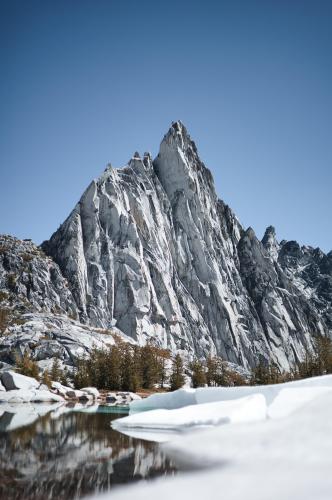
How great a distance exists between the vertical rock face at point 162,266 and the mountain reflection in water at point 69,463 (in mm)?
116463

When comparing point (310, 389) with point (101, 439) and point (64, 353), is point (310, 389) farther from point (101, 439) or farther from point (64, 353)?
point (64, 353)

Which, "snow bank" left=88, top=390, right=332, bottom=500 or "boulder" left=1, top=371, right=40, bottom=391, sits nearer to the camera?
"snow bank" left=88, top=390, right=332, bottom=500

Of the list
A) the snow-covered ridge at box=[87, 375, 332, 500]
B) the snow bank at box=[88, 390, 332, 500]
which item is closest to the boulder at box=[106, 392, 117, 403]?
the snow-covered ridge at box=[87, 375, 332, 500]

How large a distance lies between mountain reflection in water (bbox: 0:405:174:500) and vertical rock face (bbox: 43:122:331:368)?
4585 inches

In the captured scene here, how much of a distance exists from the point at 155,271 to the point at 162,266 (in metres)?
6.40

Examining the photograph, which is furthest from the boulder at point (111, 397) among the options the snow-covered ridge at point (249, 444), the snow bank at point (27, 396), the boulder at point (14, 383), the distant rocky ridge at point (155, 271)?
the distant rocky ridge at point (155, 271)

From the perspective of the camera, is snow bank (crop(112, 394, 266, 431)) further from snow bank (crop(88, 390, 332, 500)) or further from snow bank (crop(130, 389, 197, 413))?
snow bank (crop(130, 389, 197, 413))

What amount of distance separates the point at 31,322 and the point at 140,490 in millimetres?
100671

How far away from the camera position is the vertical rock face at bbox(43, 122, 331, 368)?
142625 mm

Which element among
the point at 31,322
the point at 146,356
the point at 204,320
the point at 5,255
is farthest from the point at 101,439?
the point at 204,320

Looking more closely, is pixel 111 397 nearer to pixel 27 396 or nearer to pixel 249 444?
pixel 27 396

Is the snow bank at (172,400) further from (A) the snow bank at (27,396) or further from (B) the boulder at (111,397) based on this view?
(B) the boulder at (111,397)

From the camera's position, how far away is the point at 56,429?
23.0 meters

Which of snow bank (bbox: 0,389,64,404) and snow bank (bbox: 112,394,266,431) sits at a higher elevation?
snow bank (bbox: 0,389,64,404)
